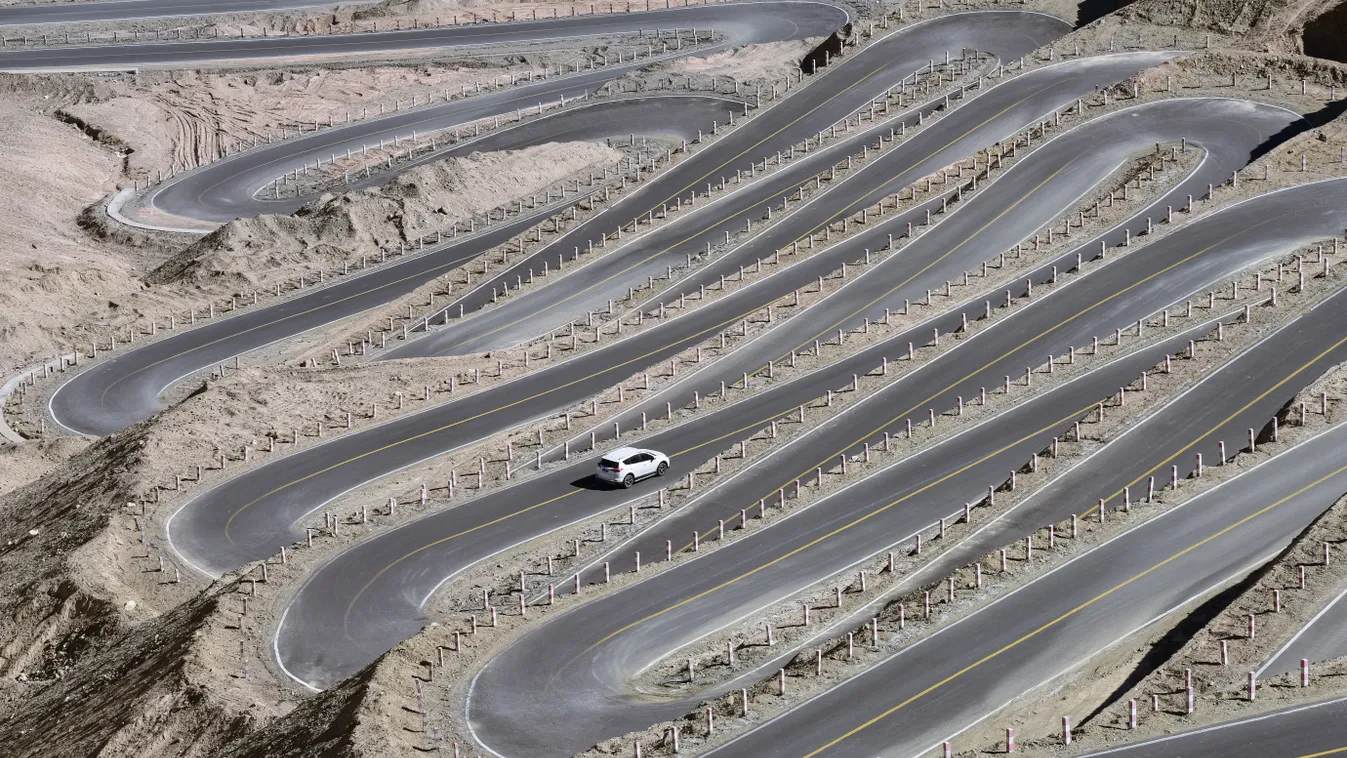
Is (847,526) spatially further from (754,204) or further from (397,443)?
(754,204)

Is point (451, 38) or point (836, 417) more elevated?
point (451, 38)

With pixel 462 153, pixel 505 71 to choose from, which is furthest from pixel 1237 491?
pixel 505 71

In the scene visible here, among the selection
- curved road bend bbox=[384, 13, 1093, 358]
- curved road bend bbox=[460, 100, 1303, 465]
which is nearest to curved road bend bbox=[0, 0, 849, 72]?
curved road bend bbox=[384, 13, 1093, 358]

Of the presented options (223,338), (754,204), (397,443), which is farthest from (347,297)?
(397,443)

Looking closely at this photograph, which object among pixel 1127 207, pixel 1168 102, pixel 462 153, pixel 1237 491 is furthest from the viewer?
pixel 462 153

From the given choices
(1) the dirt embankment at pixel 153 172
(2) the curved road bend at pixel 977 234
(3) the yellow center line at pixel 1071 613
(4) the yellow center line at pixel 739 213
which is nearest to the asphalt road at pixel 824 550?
(3) the yellow center line at pixel 1071 613

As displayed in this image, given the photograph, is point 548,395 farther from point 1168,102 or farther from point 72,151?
point 72,151
